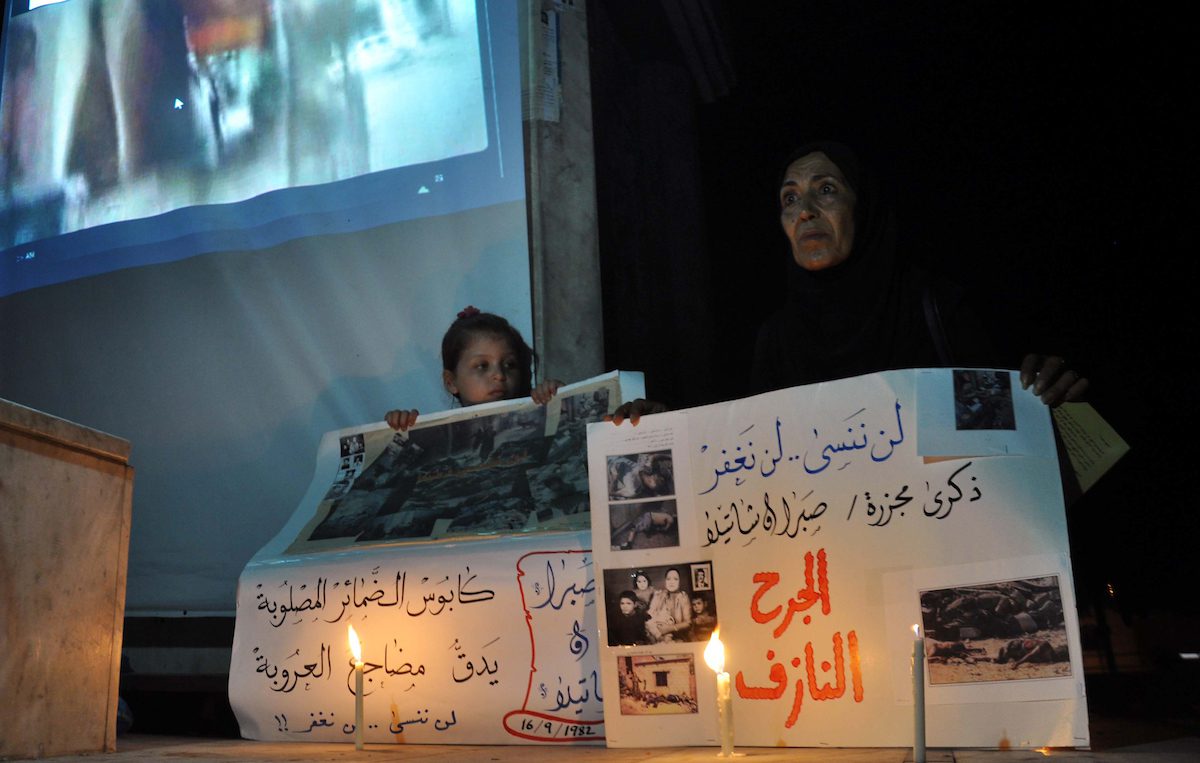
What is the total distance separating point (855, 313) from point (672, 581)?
32.1 inches

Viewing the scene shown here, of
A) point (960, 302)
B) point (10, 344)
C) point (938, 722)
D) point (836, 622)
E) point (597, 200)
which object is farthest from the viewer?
point (10, 344)

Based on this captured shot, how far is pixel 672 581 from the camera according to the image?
1756mm

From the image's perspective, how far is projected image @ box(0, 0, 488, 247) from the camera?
3.36 metres

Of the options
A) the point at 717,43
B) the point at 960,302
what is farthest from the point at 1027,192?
the point at 717,43

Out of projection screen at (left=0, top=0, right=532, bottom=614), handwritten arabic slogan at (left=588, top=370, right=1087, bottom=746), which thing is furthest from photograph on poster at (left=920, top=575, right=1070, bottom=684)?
projection screen at (left=0, top=0, right=532, bottom=614)

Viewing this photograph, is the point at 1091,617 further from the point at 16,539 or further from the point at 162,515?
the point at 162,515

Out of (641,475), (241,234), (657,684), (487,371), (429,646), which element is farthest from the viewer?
(241,234)

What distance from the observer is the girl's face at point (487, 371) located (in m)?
2.76

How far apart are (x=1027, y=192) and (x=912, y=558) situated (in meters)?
1.54

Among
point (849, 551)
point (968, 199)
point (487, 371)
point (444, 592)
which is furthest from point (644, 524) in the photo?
point (968, 199)

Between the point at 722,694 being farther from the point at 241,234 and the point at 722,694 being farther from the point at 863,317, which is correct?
the point at 241,234

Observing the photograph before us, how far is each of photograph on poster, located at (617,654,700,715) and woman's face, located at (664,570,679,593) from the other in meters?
0.11

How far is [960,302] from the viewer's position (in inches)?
82.5

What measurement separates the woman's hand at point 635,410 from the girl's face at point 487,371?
0.82 m
